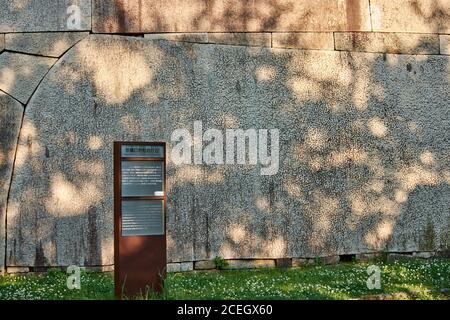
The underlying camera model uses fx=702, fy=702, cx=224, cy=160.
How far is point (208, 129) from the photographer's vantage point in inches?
413

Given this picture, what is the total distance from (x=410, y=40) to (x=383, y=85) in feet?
2.92

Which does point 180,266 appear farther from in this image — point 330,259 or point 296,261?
point 330,259

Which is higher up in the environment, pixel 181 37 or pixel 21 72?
pixel 181 37

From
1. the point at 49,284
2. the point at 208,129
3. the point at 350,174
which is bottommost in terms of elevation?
the point at 49,284

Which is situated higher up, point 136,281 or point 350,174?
point 350,174

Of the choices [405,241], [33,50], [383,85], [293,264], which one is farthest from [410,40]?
[33,50]

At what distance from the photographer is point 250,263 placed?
35.1 feet

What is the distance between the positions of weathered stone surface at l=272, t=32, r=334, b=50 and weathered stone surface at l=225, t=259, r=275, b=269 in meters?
3.32

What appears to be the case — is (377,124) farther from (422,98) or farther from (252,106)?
(252,106)

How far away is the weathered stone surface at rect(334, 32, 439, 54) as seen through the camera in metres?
11.1

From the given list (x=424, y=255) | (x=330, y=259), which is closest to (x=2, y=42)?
(x=330, y=259)

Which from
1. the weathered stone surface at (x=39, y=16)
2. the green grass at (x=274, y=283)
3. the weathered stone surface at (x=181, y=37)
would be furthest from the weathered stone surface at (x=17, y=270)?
the weathered stone surface at (x=181, y=37)

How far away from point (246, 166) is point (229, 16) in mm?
2320

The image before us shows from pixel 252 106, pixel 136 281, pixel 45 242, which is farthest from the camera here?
pixel 252 106
